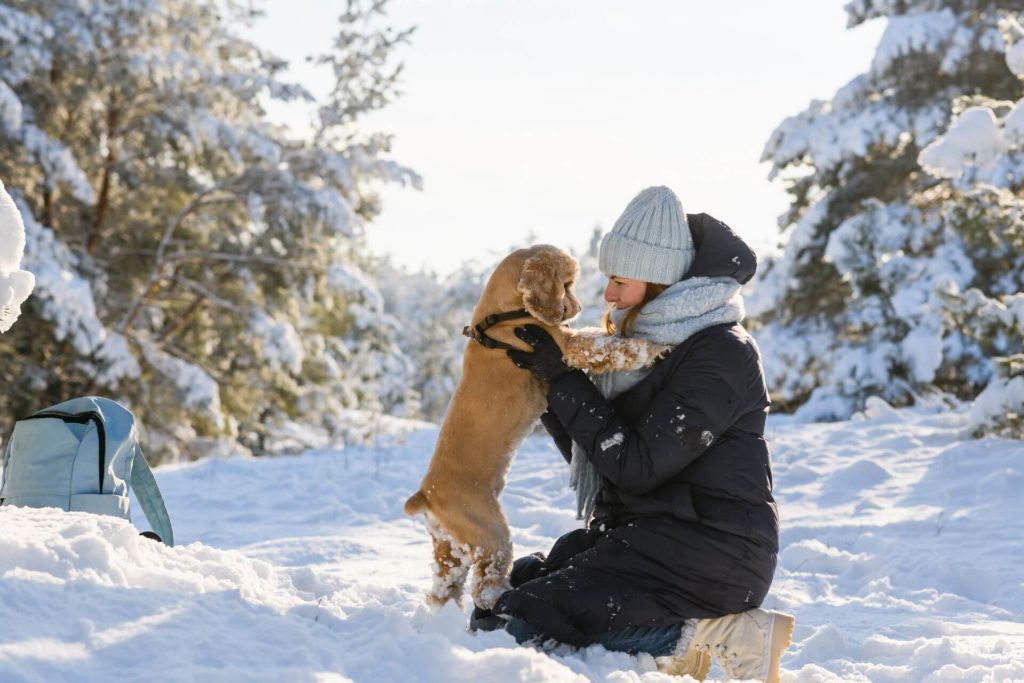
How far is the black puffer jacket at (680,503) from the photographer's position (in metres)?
3.27

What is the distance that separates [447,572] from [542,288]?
1.09m

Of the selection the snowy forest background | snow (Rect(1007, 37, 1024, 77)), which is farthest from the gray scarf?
the snowy forest background

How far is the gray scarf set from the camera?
3420 millimetres

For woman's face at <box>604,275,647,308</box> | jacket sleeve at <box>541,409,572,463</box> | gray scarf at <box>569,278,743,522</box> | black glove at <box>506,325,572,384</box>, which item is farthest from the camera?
jacket sleeve at <box>541,409,572,463</box>

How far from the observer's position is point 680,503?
10.8 ft

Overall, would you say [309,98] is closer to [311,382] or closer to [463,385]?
[311,382]

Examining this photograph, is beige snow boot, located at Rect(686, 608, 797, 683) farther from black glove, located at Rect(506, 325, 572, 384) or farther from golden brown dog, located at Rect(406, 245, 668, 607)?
black glove, located at Rect(506, 325, 572, 384)

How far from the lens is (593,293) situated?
30719mm

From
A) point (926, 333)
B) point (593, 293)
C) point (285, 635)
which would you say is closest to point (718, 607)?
point (285, 635)

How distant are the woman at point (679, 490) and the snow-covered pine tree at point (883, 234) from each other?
8.91m

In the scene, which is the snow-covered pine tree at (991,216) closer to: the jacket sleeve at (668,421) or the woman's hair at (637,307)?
the woman's hair at (637,307)

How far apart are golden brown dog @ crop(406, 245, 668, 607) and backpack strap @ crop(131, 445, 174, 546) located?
4.34 ft

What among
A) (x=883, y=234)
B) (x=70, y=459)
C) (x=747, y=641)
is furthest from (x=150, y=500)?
(x=883, y=234)

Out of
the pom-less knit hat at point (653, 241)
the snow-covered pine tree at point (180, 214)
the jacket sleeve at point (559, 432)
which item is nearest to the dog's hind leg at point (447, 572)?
the jacket sleeve at point (559, 432)
